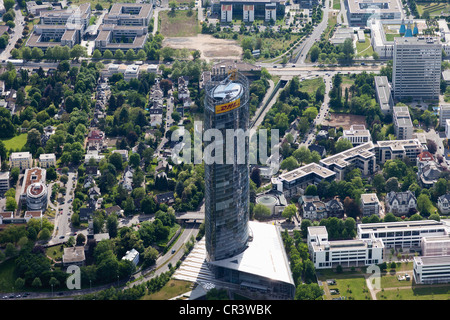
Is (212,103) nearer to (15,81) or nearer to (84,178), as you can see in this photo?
(84,178)

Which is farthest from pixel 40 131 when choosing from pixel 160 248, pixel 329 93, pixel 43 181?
pixel 329 93

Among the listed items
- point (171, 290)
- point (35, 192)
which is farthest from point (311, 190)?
point (35, 192)

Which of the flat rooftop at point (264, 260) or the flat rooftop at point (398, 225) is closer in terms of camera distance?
the flat rooftop at point (264, 260)

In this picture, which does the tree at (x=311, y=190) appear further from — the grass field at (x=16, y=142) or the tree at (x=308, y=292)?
the grass field at (x=16, y=142)

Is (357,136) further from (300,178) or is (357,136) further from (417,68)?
(417,68)

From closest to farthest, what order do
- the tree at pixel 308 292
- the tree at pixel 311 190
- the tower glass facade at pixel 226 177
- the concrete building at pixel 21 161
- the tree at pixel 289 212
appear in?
the tower glass facade at pixel 226 177 → the tree at pixel 308 292 → the tree at pixel 289 212 → the tree at pixel 311 190 → the concrete building at pixel 21 161

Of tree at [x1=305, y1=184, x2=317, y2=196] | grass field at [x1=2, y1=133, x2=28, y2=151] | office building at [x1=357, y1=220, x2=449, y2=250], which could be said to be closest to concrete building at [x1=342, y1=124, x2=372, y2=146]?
tree at [x1=305, y1=184, x2=317, y2=196]

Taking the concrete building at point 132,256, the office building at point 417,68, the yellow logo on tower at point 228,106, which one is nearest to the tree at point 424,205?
the office building at point 417,68

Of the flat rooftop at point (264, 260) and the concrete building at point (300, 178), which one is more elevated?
the flat rooftop at point (264, 260)
